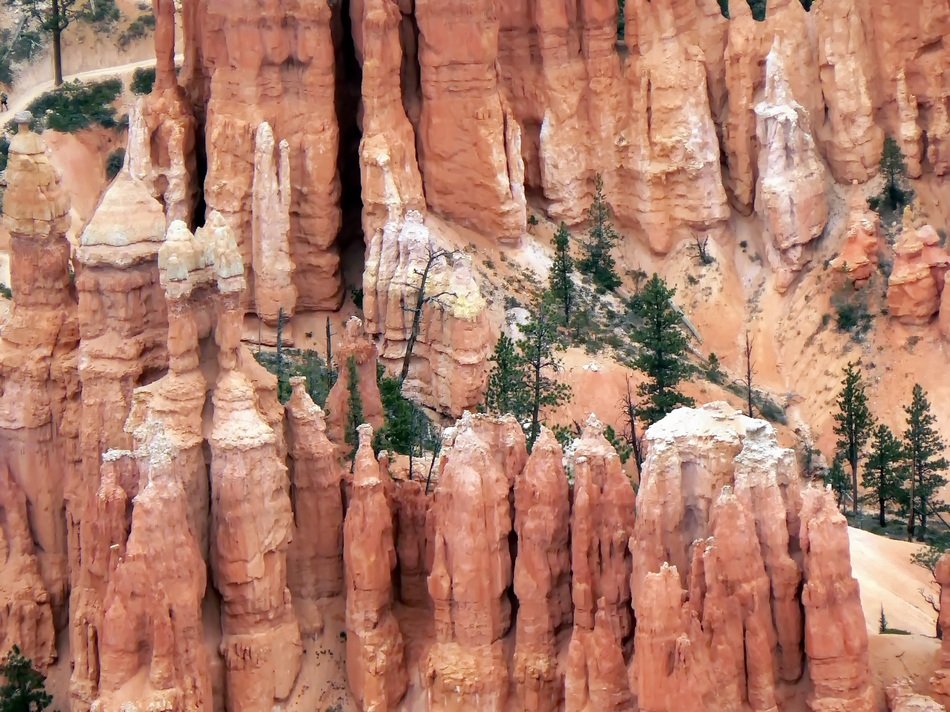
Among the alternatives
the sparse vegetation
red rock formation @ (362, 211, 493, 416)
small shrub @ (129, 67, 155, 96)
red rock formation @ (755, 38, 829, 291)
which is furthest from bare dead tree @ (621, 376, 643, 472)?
small shrub @ (129, 67, 155, 96)

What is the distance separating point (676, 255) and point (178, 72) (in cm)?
2107

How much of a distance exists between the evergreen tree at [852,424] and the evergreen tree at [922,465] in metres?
1.55

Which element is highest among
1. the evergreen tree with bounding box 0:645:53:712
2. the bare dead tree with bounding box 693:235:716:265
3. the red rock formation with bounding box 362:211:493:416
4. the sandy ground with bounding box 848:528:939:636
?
the bare dead tree with bounding box 693:235:716:265

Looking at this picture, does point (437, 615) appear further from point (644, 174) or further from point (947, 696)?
point (644, 174)

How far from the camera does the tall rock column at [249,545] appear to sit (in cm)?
5288

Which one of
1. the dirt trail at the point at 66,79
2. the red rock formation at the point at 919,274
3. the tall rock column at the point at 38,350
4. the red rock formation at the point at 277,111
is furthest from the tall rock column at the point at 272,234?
the tall rock column at the point at 38,350

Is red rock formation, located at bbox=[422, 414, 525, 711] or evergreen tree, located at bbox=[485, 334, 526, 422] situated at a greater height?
evergreen tree, located at bbox=[485, 334, 526, 422]

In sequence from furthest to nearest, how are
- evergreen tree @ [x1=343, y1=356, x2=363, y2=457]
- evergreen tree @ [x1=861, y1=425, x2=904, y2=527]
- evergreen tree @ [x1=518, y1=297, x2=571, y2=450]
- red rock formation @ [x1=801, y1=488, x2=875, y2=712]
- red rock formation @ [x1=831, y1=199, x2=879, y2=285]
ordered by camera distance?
red rock formation @ [x1=831, y1=199, x2=879, y2=285], evergreen tree @ [x1=518, y1=297, x2=571, y2=450], evergreen tree @ [x1=861, y1=425, x2=904, y2=527], evergreen tree @ [x1=343, y1=356, x2=363, y2=457], red rock formation @ [x1=801, y1=488, x2=875, y2=712]

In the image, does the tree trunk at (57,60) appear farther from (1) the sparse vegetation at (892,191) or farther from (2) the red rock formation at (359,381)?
(1) the sparse vegetation at (892,191)

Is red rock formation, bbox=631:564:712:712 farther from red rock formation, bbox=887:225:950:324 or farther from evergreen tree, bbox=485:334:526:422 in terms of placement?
red rock formation, bbox=887:225:950:324

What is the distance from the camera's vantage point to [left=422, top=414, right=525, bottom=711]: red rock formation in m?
52.8

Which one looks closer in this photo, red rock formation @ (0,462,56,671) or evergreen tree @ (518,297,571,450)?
red rock formation @ (0,462,56,671)

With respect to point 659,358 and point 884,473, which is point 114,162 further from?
point 884,473

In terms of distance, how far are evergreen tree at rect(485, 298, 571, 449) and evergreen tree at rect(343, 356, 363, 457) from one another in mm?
4806
